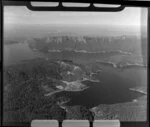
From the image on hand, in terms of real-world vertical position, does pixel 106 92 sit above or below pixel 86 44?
below

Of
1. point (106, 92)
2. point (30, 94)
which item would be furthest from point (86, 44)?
point (30, 94)

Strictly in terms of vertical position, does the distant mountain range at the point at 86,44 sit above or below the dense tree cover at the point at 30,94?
above

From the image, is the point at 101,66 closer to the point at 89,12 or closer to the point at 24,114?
the point at 89,12

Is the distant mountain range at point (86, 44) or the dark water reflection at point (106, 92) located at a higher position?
the distant mountain range at point (86, 44)

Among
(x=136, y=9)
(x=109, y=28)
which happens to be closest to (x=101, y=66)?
(x=109, y=28)

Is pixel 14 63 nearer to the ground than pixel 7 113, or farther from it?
farther from it

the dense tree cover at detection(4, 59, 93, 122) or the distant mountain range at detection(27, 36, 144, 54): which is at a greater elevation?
the distant mountain range at detection(27, 36, 144, 54)

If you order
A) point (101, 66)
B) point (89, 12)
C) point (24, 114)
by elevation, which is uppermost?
point (89, 12)

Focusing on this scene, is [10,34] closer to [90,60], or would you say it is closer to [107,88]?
[90,60]

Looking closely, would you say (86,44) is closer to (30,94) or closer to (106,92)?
(106,92)

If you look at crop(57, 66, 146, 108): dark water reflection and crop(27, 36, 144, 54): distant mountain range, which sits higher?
crop(27, 36, 144, 54): distant mountain range

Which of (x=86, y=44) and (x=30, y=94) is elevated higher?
(x=86, y=44)
